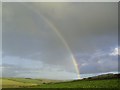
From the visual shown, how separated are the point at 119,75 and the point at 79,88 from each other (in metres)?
25.0

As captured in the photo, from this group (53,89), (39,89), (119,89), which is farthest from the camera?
(39,89)

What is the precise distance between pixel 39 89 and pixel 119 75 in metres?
24.5

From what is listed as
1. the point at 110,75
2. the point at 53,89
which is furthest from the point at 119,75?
the point at 53,89

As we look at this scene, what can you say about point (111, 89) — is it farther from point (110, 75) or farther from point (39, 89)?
point (110, 75)

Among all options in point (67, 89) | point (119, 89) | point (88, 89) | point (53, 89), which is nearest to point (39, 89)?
point (53, 89)

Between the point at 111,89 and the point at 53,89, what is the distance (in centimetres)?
1472

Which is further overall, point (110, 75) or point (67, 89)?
point (110, 75)

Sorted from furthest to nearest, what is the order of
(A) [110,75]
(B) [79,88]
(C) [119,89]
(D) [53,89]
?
(A) [110,75] < (D) [53,89] < (B) [79,88] < (C) [119,89]

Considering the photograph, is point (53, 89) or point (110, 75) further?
point (110, 75)

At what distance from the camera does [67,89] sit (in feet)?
184

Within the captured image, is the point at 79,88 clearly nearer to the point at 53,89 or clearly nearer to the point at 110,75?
the point at 53,89

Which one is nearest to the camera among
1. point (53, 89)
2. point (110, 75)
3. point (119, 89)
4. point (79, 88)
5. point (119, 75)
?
point (119, 89)

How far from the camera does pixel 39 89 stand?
66.2 m

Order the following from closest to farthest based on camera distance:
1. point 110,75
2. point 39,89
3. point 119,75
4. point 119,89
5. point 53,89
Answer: point 119,89
point 53,89
point 39,89
point 119,75
point 110,75
